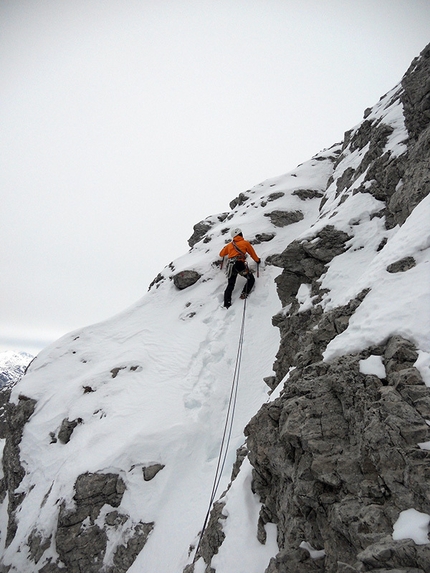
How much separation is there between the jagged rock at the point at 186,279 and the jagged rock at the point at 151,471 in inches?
379

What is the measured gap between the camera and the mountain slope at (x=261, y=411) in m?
3.59

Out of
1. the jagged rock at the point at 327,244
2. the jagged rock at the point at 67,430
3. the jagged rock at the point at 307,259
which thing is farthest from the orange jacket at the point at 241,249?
the jagged rock at the point at 67,430

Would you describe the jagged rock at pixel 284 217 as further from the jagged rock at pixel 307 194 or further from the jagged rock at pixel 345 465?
the jagged rock at pixel 345 465

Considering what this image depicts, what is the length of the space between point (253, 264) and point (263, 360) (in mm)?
6155

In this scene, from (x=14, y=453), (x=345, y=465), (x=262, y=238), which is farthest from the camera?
(x=262, y=238)

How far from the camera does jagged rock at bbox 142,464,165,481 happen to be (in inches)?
310

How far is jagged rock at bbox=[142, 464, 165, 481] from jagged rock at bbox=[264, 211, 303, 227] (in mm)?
14829

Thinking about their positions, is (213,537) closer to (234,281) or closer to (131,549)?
(131,549)

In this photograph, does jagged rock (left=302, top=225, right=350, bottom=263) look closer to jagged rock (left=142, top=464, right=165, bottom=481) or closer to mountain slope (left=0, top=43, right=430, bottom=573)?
mountain slope (left=0, top=43, right=430, bottom=573)

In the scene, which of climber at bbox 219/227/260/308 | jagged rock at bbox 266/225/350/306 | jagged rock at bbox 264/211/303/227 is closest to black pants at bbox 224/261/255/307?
climber at bbox 219/227/260/308

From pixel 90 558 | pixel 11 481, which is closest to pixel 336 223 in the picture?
pixel 90 558

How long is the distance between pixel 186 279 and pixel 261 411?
11.4m

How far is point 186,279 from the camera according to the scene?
16.2 meters

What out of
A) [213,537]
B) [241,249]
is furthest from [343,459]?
[241,249]
